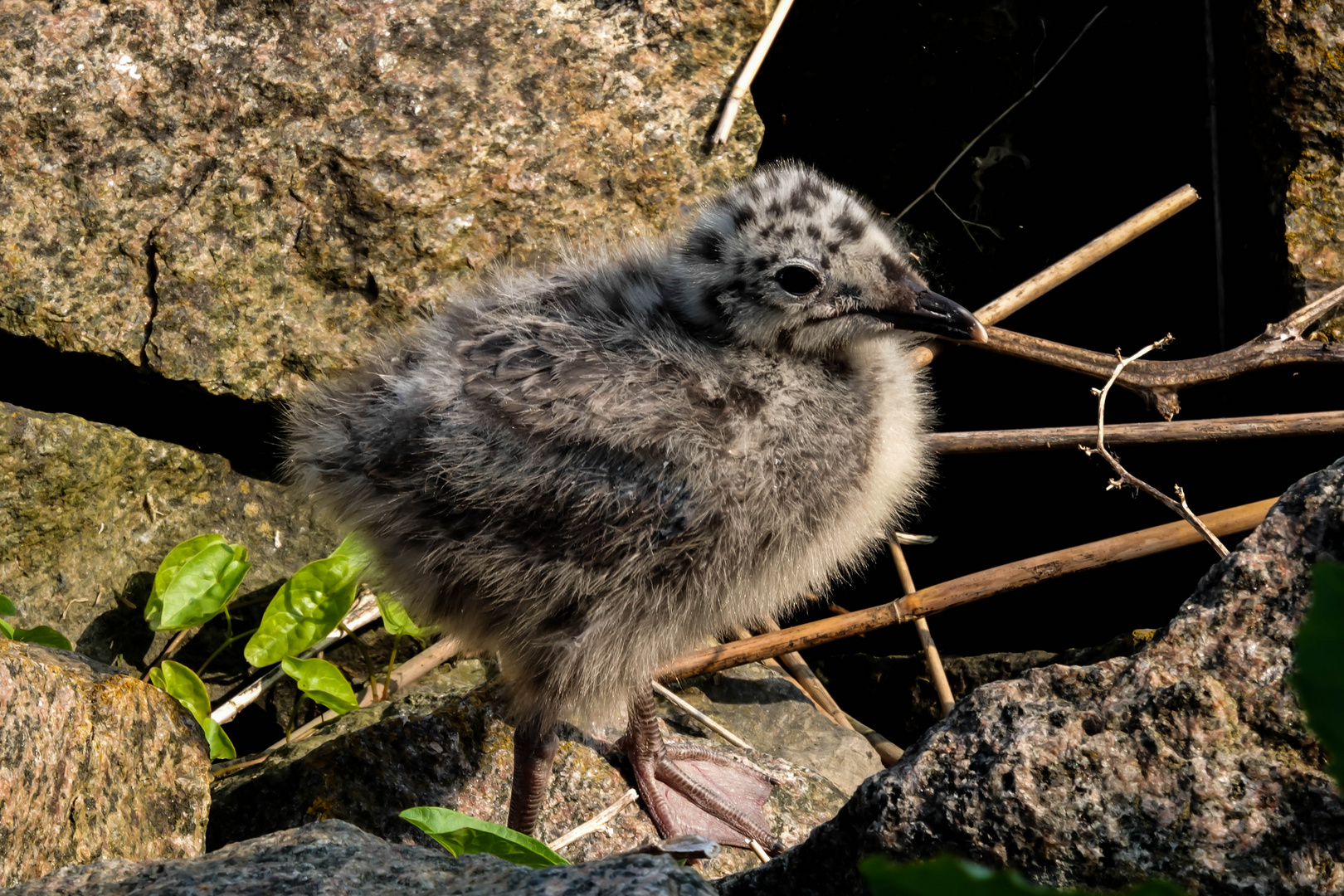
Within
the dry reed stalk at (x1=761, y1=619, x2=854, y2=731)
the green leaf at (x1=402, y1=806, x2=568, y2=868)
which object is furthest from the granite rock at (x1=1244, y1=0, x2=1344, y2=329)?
the green leaf at (x1=402, y1=806, x2=568, y2=868)

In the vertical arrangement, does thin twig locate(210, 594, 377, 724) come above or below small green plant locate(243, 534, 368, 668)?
below

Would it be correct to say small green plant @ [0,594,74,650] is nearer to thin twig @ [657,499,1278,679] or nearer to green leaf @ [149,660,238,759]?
green leaf @ [149,660,238,759]

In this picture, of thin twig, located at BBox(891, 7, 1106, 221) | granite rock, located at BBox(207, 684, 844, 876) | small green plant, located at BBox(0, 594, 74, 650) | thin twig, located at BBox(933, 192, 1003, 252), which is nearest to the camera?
granite rock, located at BBox(207, 684, 844, 876)

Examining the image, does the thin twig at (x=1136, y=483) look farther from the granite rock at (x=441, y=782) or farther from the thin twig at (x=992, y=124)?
the granite rock at (x=441, y=782)

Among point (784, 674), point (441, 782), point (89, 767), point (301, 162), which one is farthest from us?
point (784, 674)

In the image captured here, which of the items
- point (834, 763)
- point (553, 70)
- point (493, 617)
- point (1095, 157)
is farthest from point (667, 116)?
point (834, 763)

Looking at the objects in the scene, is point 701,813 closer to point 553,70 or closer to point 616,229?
point 616,229

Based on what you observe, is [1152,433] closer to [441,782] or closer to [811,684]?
[811,684]

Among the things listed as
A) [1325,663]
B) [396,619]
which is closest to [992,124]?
[396,619]
